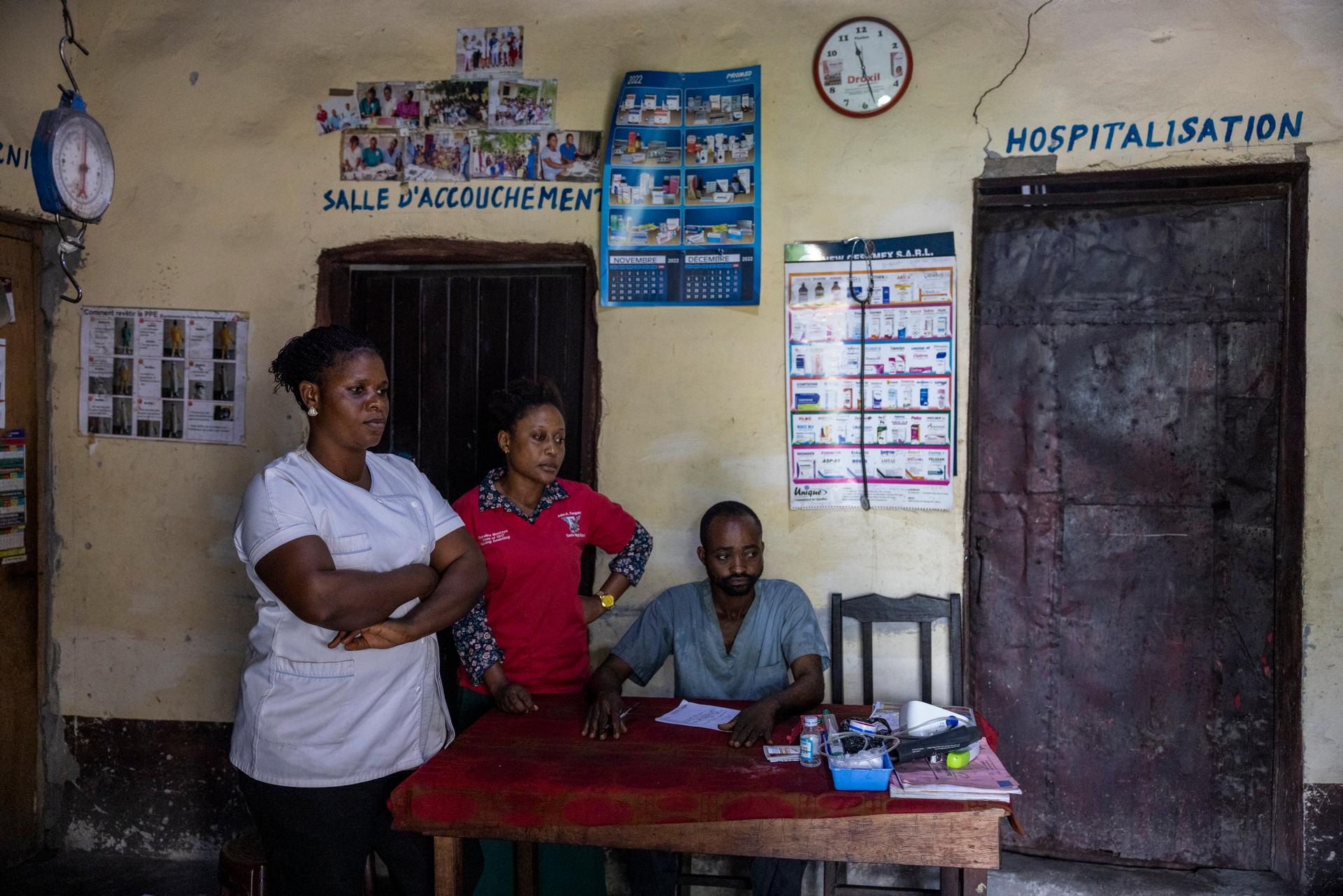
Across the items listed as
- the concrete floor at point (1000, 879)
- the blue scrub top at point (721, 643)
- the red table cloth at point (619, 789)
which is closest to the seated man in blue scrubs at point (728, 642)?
the blue scrub top at point (721, 643)

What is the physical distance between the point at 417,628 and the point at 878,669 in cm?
172

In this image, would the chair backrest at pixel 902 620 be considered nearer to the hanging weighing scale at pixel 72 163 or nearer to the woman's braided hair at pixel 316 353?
the woman's braided hair at pixel 316 353

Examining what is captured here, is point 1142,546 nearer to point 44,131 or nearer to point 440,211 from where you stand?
point 440,211

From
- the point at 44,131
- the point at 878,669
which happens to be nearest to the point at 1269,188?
the point at 878,669

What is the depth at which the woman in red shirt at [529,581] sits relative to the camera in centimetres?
272

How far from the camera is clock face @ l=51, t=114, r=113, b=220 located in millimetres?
2699

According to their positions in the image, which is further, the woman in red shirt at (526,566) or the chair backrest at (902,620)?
the chair backrest at (902,620)

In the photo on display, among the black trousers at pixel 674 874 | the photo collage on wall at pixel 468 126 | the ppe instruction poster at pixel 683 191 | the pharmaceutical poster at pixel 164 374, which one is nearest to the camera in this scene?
the black trousers at pixel 674 874

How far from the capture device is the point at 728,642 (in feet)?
9.20

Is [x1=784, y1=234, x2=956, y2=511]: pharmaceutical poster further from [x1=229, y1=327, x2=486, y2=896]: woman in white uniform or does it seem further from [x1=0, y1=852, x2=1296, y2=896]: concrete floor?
[x1=229, y1=327, x2=486, y2=896]: woman in white uniform

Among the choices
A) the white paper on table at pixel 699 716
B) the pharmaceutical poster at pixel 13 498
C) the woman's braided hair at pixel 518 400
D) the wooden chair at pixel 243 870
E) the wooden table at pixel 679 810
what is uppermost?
the woman's braided hair at pixel 518 400

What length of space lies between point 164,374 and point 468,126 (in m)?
1.54

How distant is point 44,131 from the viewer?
8.71 feet

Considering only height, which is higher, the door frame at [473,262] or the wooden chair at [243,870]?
the door frame at [473,262]
